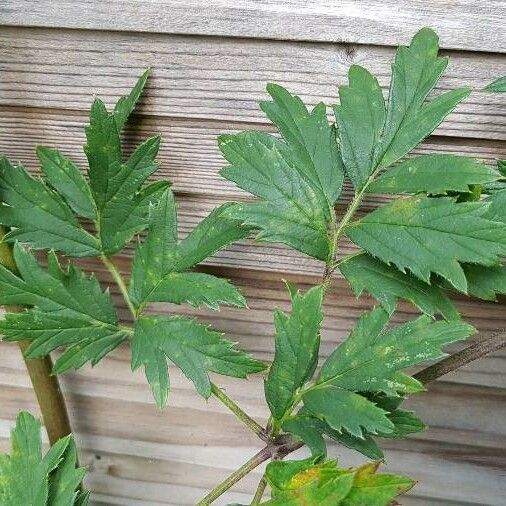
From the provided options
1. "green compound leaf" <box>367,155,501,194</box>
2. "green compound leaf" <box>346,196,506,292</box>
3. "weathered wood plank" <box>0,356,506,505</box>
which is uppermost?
"green compound leaf" <box>367,155,501,194</box>

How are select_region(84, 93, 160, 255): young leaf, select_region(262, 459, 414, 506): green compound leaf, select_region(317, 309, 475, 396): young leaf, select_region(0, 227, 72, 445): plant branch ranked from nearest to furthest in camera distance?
select_region(262, 459, 414, 506): green compound leaf, select_region(317, 309, 475, 396): young leaf, select_region(84, 93, 160, 255): young leaf, select_region(0, 227, 72, 445): plant branch

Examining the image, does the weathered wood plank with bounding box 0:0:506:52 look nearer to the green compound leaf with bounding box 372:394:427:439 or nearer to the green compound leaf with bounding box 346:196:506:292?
the green compound leaf with bounding box 346:196:506:292

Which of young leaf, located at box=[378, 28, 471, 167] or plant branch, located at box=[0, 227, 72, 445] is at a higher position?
young leaf, located at box=[378, 28, 471, 167]

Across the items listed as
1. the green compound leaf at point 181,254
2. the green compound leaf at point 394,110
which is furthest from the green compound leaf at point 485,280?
the green compound leaf at point 181,254

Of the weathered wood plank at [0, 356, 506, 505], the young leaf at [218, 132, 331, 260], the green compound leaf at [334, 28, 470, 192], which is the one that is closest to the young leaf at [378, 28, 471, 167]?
the green compound leaf at [334, 28, 470, 192]

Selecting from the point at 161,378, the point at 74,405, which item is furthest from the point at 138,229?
the point at 74,405

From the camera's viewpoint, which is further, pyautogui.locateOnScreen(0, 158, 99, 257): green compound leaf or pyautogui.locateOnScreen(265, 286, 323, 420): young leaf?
pyautogui.locateOnScreen(0, 158, 99, 257): green compound leaf

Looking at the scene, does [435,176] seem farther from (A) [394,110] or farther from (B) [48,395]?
(B) [48,395]
